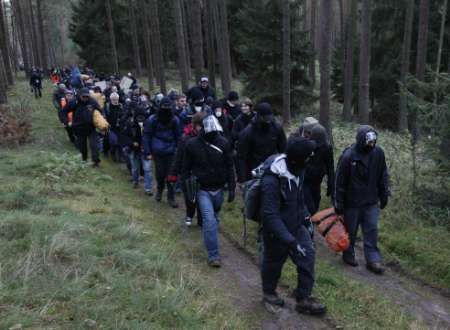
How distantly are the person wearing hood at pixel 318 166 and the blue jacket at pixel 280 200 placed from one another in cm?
229

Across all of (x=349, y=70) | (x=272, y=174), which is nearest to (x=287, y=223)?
(x=272, y=174)

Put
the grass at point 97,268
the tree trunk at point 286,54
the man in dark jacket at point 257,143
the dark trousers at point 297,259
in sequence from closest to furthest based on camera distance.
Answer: the grass at point 97,268 → the dark trousers at point 297,259 → the man in dark jacket at point 257,143 → the tree trunk at point 286,54

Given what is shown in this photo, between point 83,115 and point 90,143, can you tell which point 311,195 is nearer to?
point 83,115

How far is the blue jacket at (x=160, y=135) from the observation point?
938 centimetres

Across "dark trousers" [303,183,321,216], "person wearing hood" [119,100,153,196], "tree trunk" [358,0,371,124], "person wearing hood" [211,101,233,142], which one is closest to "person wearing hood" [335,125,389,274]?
"dark trousers" [303,183,321,216]

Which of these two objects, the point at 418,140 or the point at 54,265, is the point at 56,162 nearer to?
the point at 54,265

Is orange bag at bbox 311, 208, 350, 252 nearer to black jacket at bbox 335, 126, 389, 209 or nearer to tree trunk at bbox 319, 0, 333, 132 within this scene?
black jacket at bbox 335, 126, 389, 209

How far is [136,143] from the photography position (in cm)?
1066

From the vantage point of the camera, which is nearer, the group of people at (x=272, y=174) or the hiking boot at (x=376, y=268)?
the group of people at (x=272, y=174)

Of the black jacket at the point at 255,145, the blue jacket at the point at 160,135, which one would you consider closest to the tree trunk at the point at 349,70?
the blue jacket at the point at 160,135

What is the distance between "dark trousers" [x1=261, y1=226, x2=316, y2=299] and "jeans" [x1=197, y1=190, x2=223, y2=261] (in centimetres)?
140

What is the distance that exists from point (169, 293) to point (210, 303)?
50 cm

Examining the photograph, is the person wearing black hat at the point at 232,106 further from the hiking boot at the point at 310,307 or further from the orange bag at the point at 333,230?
the hiking boot at the point at 310,307

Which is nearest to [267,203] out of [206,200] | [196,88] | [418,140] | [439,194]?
[206,200]
